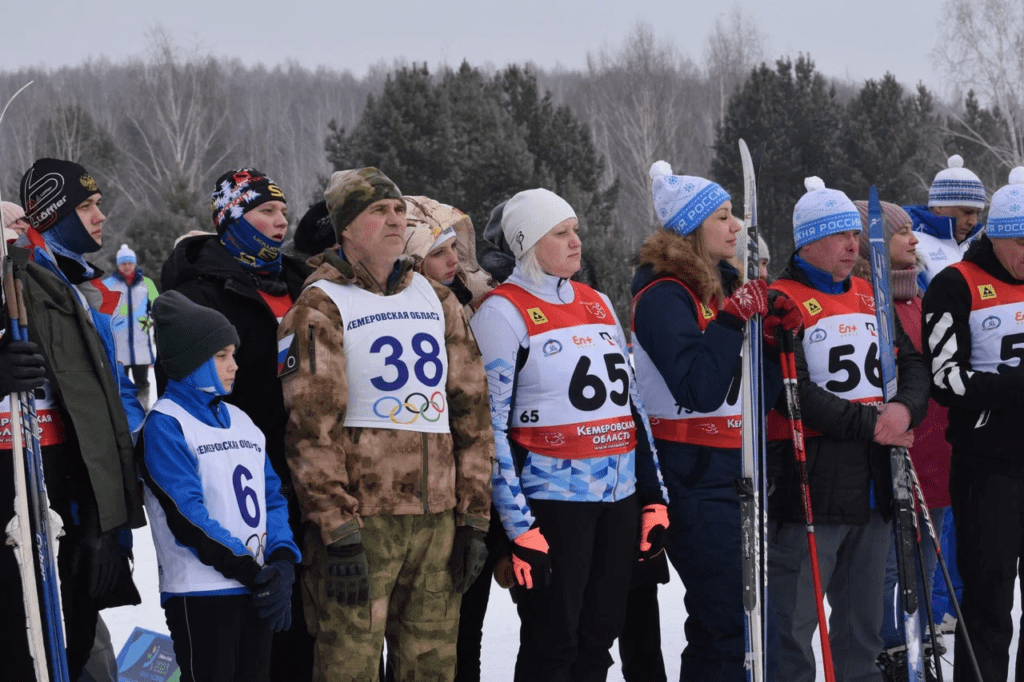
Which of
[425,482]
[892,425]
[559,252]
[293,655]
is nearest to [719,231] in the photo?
[559,252]

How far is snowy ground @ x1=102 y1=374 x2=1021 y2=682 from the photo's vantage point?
4.70m

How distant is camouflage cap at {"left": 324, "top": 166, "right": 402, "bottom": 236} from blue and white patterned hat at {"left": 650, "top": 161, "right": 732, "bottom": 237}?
1067 mm

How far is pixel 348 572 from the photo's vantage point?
2.94 m

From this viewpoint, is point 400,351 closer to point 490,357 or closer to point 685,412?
point 490,357

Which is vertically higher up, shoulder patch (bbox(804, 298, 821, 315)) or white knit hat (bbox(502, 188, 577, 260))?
white knit hat (bbox(502, 188, 577, 260))

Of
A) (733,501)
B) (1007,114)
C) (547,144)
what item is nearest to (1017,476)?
(733,501)

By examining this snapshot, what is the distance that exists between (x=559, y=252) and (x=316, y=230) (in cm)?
120

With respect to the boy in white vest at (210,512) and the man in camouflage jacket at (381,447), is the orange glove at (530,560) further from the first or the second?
the boy in white vest at (210,512)

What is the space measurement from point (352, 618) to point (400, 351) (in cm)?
78

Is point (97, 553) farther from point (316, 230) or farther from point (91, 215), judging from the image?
point (316, 230)

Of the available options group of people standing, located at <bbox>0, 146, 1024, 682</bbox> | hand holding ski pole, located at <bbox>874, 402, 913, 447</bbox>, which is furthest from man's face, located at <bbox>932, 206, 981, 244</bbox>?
hand holding ski pole, located at <bbox>874, 402, 913, 447</bbox>

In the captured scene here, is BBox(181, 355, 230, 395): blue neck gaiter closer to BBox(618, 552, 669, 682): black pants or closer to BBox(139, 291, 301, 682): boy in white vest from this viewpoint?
BBox(139, 291, 301, 682): boy in white vest

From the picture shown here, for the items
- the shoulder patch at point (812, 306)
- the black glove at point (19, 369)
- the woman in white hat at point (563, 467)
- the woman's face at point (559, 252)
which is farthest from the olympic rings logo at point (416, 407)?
the shoulder patch at point (812, 306)

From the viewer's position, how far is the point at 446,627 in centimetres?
320
